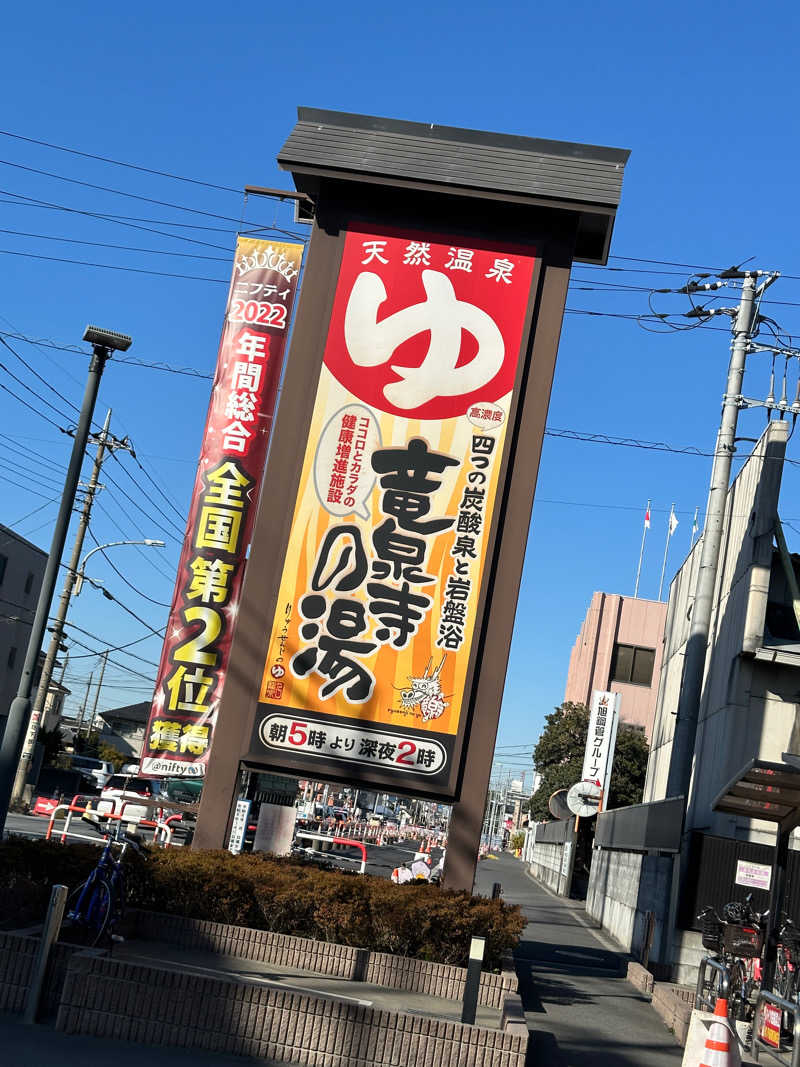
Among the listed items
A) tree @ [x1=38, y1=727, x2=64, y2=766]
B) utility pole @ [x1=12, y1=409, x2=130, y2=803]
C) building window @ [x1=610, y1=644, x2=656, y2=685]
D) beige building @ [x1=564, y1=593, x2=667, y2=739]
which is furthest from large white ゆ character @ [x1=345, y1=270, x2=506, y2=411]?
building window @ [x1=610, y1=644, x2=656, y2=685]

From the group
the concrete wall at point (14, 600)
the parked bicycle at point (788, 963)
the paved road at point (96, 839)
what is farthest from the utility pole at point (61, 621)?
the parked bicycle at point (788, 963)

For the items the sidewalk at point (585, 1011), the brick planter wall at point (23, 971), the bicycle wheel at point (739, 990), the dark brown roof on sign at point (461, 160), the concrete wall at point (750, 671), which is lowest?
the sidewalk at point (585, 1011)

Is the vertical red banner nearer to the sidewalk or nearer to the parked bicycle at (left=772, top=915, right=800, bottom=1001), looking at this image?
the sidewalk

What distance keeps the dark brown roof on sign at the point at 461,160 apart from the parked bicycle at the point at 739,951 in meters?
9.53

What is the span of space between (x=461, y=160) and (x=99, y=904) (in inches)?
437

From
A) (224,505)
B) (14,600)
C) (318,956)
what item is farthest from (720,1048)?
(14,600)

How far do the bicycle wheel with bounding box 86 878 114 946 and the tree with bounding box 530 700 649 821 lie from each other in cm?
4261

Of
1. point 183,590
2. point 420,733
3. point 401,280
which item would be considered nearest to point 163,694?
point 183,590

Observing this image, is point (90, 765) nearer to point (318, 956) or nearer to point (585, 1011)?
point (585, 1011)

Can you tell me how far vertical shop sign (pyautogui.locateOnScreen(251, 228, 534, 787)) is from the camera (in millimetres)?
14922

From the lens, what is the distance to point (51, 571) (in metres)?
13.2

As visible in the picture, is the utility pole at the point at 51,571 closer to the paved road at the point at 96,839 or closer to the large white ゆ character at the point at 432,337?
the large white ゆ character at the point at 432,337

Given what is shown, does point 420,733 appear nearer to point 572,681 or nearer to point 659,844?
point 659,844

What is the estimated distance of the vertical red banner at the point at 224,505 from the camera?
17.4 metres
